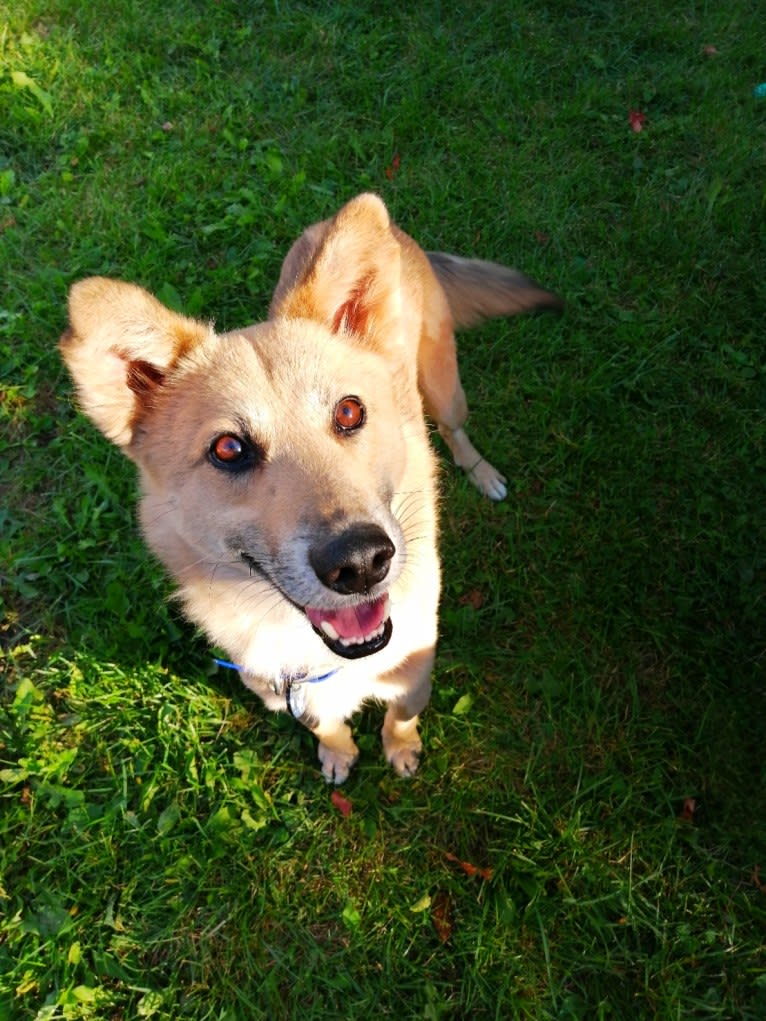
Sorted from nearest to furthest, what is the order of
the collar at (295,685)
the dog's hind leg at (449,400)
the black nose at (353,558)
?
the black nose at (353,558), the collar at (295,685), the dog's hind leg at (449,400)

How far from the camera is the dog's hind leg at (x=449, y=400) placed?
2938 millimetres

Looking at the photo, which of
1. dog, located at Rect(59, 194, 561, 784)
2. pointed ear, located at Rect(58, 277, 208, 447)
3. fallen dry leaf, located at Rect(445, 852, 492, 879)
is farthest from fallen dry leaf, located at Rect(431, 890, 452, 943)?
pointed ear, located at Rect(58, 277, 208, 447)

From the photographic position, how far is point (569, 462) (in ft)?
11.7

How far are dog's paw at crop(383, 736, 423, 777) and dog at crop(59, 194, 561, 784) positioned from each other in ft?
1.11

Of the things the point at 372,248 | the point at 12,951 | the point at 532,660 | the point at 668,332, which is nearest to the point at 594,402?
A: the point at 668,332

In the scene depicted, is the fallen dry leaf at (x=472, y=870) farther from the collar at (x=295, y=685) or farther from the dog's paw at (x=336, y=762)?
the collar at (x=295, y=685)

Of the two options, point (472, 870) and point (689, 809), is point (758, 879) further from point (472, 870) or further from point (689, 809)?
point (472, 870)

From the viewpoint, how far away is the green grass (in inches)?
99.2

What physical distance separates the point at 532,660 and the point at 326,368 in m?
1.77

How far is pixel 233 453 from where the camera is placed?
6.28 feet

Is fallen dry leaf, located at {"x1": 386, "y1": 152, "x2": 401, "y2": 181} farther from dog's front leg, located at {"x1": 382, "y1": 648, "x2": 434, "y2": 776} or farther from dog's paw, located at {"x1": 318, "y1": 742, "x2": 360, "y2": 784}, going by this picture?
dog's paw, located at {"x1": 318, "y1": 742, "x2": 360, "y2": 784}

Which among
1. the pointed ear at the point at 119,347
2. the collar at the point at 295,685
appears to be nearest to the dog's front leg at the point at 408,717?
the collar at the point at 295,685

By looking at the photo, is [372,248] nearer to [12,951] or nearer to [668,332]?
[668,332]

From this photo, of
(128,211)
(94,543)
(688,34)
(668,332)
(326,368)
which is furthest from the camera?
(688,34)
